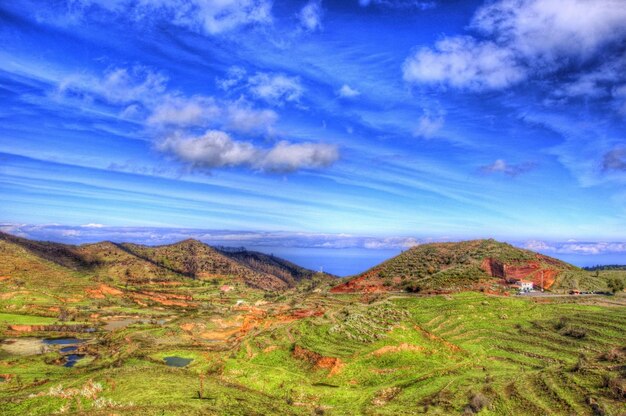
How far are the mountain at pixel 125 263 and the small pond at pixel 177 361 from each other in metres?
67.5

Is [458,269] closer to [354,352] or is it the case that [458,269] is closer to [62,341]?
[354,352]

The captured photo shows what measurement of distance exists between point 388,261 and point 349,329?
4936 cm

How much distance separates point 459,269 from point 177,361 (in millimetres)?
51326

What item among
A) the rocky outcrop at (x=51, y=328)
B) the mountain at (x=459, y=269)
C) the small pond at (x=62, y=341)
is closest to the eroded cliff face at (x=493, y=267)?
the mountain at (x=459, y=269)

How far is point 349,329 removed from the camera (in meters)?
40.7

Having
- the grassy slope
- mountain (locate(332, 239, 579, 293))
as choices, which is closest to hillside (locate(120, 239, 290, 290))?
mountain (locate(332, 239, 579, 293))

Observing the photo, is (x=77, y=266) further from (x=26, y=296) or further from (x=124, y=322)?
(x=124, y=322)

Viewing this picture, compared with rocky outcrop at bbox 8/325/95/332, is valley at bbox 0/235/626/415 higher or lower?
higher

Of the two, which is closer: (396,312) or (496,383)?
(496,383)

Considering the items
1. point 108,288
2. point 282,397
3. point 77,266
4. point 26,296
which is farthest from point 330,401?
point 77,266

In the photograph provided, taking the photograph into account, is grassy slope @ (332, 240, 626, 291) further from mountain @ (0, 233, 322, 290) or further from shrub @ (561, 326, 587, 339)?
mountain @ (0, 233, 322, 290)

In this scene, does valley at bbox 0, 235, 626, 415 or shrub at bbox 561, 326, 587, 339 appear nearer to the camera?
valley at bbox 0, 235, 626, 415

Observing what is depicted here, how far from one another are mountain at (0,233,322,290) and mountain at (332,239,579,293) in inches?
2765

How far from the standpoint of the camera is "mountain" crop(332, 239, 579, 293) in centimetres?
6719
